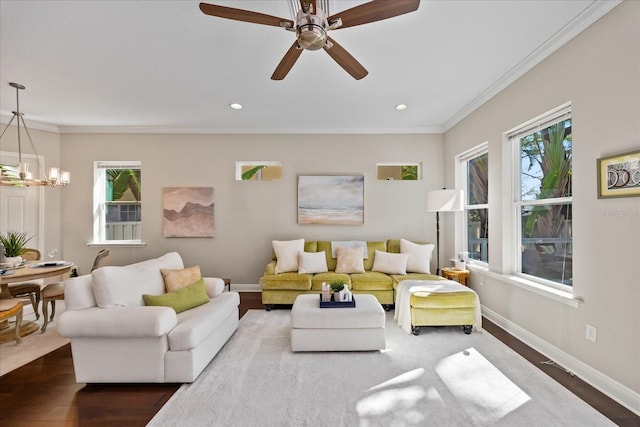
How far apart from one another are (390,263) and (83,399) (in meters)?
3.68

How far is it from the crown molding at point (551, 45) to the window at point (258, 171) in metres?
3.23

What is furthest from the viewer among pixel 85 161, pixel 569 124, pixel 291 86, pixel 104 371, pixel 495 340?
pixel 85 161

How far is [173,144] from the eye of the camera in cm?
514

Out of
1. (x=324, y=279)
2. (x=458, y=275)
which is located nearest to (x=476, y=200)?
(x=458, y=275)

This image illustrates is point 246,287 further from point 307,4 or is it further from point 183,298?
point 307,4

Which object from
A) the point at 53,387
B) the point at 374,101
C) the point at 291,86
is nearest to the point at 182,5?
the point at 291,86

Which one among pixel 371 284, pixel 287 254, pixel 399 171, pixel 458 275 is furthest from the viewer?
pixel 399 171

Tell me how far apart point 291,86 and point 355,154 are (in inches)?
78.5

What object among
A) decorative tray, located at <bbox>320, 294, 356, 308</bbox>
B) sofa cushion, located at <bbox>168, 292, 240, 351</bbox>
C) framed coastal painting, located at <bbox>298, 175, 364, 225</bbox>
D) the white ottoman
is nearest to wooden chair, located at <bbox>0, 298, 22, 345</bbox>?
sofa cushion, located at <bbox>168, 292, 240, 351</bbox>

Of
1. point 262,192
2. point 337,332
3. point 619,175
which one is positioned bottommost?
point 337,332

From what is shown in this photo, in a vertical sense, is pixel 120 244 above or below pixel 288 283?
above

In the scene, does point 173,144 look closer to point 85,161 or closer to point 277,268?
point 85,161

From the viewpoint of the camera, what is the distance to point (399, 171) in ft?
17.9

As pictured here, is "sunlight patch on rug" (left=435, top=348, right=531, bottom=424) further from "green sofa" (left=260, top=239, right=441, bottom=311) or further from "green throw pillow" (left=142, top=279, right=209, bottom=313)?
"green throw pillow" (left=142, top=279, right=209, bottom=313)
